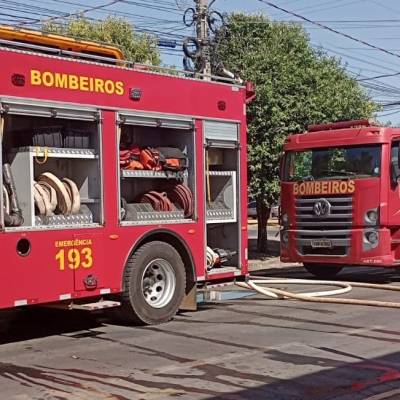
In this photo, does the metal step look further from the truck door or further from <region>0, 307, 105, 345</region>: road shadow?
the truck door

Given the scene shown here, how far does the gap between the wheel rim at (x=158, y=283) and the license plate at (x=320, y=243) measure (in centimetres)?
487

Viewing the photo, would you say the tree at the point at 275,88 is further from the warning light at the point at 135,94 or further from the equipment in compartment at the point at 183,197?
the warning light at the point at 135,94

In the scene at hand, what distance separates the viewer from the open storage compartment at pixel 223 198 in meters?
10.2

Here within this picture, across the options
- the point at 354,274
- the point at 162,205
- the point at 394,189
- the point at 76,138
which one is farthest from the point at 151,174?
the point at 354,274

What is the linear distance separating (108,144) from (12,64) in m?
1.55

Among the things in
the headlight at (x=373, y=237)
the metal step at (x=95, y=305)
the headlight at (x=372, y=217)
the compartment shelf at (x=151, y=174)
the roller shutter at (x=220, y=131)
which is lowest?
the metal step at (x=95, y=305)

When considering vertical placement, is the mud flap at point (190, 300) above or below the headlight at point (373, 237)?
below

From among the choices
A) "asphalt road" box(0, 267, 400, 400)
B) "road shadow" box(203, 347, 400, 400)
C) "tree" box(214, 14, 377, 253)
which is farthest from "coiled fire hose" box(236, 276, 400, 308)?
"tree" box(214, 14, 377, 253)

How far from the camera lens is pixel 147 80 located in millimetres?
9266

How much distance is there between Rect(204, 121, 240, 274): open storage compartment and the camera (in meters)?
10.2

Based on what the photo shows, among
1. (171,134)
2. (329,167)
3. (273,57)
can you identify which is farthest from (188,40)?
(171,134)

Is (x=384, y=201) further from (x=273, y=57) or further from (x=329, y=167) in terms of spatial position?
(x=273, y=57)

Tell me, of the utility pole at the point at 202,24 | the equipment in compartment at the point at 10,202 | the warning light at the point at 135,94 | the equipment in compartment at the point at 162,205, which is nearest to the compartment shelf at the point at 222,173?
the equipment in compartment at the point at 162,205

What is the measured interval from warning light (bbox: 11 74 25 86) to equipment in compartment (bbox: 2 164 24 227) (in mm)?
885
